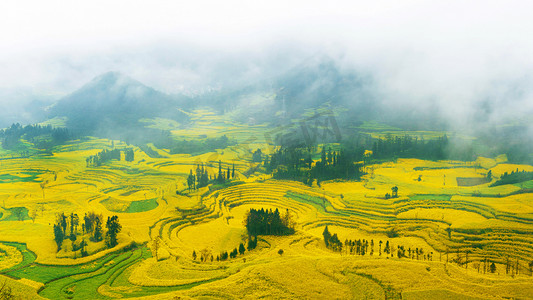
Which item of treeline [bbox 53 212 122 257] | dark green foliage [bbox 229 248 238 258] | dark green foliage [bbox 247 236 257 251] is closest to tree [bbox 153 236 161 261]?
treeline [bbox 53 212 122 257]

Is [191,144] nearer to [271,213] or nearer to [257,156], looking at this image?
[257,156]

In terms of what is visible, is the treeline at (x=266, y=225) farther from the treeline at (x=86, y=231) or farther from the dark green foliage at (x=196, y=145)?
the dark green foliage at (x=196, y=145)

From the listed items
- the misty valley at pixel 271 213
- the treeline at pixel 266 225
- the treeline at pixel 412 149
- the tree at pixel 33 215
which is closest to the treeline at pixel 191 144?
the misty valley at pixel 271 213

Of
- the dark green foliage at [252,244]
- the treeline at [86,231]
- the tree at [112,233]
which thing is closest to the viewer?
the treeline at [86,231]

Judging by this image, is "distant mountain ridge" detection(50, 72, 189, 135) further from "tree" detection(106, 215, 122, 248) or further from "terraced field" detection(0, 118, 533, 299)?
"tree" detection(106, 215, 122, 248)

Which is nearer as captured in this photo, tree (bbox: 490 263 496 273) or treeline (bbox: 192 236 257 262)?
tree (bbox: 490 263 496 273)

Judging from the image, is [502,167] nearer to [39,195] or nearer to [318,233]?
[318,233]
